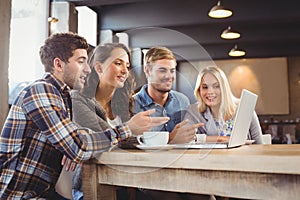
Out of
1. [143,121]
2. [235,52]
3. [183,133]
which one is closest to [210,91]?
[183,133]

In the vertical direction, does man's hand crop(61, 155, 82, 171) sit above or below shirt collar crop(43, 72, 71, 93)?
below

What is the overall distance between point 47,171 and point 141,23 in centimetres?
430

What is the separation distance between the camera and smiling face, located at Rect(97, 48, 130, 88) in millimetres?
1354

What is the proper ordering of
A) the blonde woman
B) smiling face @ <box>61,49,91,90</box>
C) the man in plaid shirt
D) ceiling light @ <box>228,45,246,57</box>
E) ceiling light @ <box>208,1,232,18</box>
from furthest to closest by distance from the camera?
1. ceiling light @ <box>228,45,246,57</box>
2. ceiling light @ <box>208,1,232,18</box>
3. smiling face @ <box>61,49,91,90</box>
4. the blonde woman
5. the man in plaid shirt

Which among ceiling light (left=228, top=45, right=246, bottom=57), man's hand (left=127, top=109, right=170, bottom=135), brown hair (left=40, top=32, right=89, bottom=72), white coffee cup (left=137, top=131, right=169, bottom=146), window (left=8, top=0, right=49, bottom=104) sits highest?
ceiling light (left=228, top=45, right=246, bottom=57)

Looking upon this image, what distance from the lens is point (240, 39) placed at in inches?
Answer: 264

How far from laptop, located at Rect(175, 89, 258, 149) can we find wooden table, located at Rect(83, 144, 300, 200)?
0.59ft

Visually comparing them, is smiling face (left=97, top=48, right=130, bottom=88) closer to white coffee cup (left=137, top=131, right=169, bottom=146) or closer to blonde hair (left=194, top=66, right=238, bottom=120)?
white coffee cup (left=137, top=131, right=169, bottom=146)

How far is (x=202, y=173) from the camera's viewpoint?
1061 millimetres

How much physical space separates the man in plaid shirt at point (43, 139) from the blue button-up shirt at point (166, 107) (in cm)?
3

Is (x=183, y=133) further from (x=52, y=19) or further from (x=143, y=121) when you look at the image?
(x=52, y=19)

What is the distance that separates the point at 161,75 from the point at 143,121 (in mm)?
180

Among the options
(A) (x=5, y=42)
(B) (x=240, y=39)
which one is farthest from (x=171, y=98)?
(B) (x=240, y=39)

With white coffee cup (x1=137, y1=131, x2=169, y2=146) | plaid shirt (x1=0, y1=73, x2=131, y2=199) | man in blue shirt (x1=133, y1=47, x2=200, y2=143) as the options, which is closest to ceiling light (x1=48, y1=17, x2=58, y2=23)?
plaid shirt (x1=0, y1=73, x2=131, y2=199)
